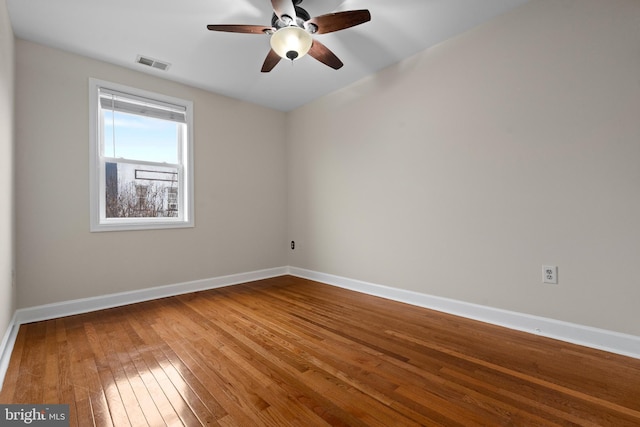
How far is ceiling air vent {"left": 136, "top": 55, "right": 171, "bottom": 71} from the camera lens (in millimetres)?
2879

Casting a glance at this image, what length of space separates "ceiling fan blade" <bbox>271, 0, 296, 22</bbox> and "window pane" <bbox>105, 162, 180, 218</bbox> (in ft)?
7.48

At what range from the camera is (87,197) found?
9.26ft

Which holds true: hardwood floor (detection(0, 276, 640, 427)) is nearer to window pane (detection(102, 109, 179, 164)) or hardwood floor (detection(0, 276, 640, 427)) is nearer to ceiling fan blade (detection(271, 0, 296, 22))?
window pane (detection(102, 109, 179, 164))

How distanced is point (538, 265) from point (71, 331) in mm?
3760

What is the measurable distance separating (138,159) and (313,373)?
2.92 metres

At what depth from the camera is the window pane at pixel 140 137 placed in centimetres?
300

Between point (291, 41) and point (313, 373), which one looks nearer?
point (313, 373)

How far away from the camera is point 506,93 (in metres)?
2.36

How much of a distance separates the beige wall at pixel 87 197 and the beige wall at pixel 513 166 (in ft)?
4.96

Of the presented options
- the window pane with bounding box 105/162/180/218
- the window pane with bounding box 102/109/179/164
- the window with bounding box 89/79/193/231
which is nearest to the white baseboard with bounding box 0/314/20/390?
the window with bounding box 89/79/193/231

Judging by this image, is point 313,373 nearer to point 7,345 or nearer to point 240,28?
point 7,345

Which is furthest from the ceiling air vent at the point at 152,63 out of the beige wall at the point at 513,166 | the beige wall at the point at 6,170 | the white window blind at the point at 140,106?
the beige wall at the point at 513,166

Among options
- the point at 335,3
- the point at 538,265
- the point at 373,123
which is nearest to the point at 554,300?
the point at 538,265

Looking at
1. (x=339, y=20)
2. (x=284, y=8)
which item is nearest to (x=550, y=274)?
(x=339, y=20)
